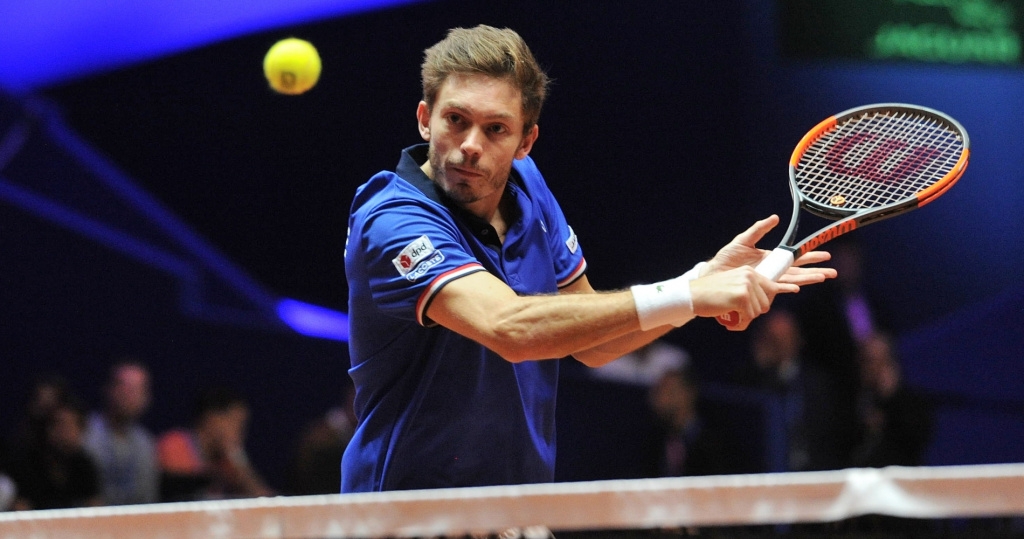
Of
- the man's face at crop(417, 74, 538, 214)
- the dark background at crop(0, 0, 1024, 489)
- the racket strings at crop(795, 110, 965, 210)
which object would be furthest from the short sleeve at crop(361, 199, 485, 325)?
the dark background at crop(0, 0, 1024, 489)

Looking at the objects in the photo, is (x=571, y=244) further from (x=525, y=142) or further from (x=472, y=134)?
(x=472, y=134)

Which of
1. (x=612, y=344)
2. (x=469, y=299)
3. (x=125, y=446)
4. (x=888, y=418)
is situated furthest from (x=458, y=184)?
(x=125, y=446)

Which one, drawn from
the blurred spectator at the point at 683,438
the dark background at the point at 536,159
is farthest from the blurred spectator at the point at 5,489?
the blurred spectator at the point at 683,438

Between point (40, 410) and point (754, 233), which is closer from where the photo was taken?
point (754, 233)

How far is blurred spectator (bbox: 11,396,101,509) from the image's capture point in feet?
23.3

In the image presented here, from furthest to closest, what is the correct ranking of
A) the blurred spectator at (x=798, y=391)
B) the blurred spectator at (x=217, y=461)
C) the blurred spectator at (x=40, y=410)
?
the blurred spectator at (x=798, y=391)
the blurred spectator at (x=217, y=461)
the blurred spectator at (x=40, y=410)

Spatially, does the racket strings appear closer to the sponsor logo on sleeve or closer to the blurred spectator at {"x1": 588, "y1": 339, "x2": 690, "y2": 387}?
the sponsor logo on sleeve

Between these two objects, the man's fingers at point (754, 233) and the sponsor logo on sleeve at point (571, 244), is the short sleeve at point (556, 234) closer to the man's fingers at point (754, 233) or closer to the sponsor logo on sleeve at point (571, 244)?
the sponsor logo on sleeve at point (571, 244)

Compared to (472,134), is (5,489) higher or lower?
lower

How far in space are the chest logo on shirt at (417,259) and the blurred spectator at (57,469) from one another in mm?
4680

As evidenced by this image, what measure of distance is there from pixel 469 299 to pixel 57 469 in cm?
495

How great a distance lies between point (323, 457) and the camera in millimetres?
7496

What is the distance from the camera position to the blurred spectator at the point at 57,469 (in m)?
7.09

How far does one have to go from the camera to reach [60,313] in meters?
8.56
